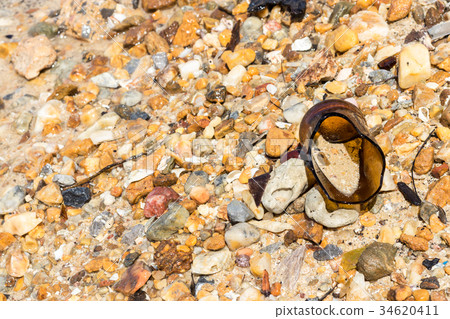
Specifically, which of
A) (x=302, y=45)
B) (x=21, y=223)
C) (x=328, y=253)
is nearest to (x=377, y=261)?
(x=328, y=253)

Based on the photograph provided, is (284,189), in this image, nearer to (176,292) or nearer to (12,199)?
(176,292)

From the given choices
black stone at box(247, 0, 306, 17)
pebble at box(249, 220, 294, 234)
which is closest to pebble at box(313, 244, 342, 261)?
pebble at box(249, 220, 294, 234)

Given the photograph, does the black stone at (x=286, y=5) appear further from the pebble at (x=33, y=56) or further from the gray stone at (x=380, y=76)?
the pebble at (x=33, y=56)

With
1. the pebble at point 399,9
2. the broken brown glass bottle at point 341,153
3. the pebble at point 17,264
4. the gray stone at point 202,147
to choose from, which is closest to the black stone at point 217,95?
the gray stone at point 202,147

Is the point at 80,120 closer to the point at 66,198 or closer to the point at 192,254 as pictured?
the point at 66,198
